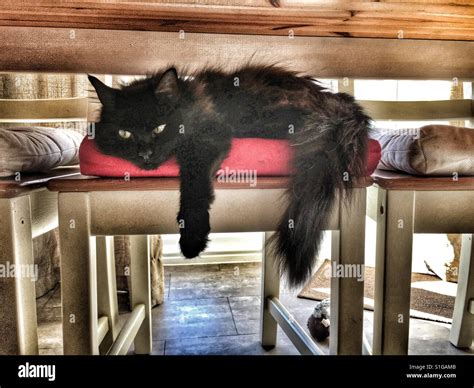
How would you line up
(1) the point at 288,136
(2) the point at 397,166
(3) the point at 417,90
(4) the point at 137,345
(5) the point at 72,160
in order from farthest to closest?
(3) the point at 417,90 < (4) the point at 137,345 < (5) the point at 72,160 < (2) the point at 397,166 < (1) the point at 288,136

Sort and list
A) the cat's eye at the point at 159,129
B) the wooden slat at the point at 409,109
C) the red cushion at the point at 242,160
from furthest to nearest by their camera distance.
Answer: the wooden slat at the point at 409,109 → the cat's eye at the point at 159,129 → the red cushion at the point at 242,160

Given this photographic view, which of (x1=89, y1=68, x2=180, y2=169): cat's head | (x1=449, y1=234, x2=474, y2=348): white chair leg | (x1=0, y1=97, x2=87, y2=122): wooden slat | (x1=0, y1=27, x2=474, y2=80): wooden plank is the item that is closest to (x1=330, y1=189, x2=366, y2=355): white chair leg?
(x1=89, y1=68, x2=180, y2=169): cat's head

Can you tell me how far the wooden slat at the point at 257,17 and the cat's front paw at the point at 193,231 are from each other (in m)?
0.50

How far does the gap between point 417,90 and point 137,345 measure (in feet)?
5.89

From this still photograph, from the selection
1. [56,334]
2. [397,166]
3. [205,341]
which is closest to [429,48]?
[397,166]

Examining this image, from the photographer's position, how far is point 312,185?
65 centimetres

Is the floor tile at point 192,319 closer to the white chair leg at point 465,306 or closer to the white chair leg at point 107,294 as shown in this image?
the white chair leg at point 107,294

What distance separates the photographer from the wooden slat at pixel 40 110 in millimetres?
1164

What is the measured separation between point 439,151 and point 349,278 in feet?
0.95

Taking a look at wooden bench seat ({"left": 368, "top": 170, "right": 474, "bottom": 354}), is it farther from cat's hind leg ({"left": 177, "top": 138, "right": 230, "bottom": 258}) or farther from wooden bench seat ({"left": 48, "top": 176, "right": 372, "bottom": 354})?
cat's hind leg ({"left": 177, "top": 138, "right": 230, "bottom": 258})

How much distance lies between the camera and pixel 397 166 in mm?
787

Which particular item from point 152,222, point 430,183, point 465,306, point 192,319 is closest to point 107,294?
point 192,319

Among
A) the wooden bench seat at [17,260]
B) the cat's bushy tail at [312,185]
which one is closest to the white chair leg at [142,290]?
the wooden bench seat at [17,260]

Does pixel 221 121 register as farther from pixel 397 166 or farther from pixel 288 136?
pixel 397 166
